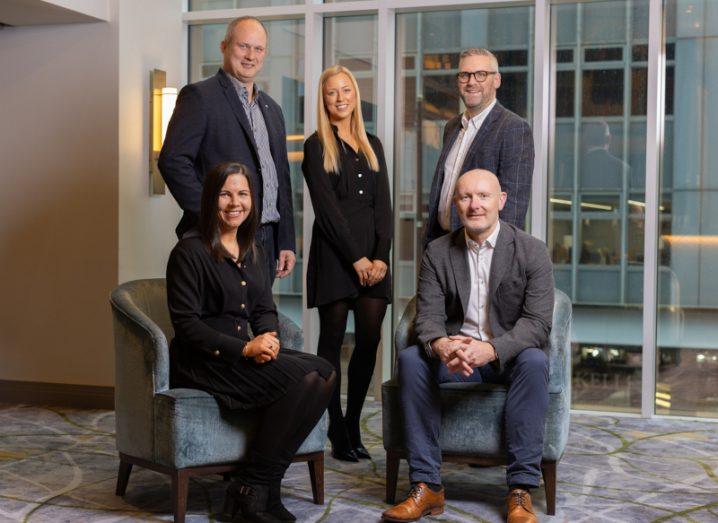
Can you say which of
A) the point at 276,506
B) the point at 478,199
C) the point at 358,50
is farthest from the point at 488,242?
the point at 358,50

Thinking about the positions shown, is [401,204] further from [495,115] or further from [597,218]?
[495,115]

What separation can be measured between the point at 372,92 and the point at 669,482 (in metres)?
2.76

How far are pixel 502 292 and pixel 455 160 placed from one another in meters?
0.76

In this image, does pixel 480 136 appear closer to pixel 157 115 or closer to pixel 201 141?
pixel 201 141

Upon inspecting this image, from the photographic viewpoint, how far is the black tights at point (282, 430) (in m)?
3.29

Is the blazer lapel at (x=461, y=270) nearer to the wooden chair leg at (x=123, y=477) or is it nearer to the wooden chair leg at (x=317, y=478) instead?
the wooden chair leg at (x=317, y=478)

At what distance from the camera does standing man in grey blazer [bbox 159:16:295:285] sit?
3.84 metres

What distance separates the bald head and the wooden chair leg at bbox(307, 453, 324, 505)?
99 centimetres

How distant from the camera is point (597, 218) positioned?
538cm

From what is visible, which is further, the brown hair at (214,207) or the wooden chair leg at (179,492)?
the brown hair at (214,207)

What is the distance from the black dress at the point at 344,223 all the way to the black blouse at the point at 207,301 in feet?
2.35

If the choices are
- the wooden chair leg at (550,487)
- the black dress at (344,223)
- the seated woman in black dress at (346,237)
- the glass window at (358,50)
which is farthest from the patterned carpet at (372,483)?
the glass window at (358,50)

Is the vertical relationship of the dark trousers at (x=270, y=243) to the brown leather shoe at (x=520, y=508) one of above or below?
above

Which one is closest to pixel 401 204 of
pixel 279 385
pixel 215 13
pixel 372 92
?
pixel 372 92
